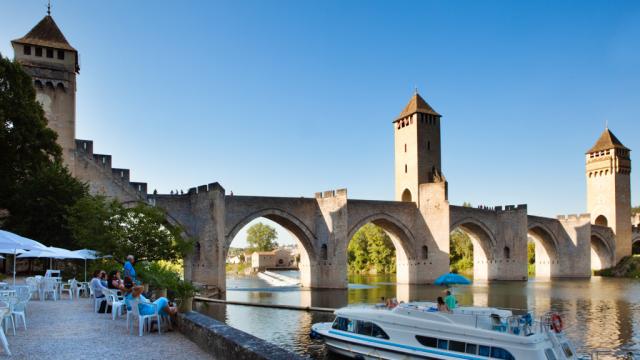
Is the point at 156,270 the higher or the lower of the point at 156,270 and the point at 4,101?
the lower

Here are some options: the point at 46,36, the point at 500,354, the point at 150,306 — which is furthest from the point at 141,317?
the point at 46,36

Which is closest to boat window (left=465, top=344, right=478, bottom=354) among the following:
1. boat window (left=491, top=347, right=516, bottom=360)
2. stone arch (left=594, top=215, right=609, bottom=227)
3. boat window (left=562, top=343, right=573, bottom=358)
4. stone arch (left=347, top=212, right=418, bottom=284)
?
boat window (left=491, top=347, right=516, bottom=360)

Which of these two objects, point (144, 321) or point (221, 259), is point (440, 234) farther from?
point (144, 321)

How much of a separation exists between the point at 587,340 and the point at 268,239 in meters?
90.5

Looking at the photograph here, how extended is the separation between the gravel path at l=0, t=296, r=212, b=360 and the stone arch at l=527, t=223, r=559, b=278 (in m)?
51.0

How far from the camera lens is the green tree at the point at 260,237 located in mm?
104188

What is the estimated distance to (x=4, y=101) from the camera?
72.8ft

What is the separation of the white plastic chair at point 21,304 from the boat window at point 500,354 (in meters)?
9.43

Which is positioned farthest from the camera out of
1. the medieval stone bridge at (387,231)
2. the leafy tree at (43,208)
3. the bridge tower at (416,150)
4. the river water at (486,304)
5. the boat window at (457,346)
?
the bridge tower at (416,150)

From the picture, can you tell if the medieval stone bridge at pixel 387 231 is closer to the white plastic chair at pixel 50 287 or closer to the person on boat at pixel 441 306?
the white plastic chair at pixel 50 287

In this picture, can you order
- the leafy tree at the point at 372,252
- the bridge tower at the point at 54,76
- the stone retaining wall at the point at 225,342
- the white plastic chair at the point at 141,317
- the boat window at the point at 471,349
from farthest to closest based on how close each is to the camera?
the leafy tree at the point at 372,252 < the bridge tower at the point at 54,76 < the boat window at the point at 471,349 < the white plastic chair at the point at 141,317 < the stone retaining wall at the point at 225,342

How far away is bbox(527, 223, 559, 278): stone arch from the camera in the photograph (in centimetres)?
5512

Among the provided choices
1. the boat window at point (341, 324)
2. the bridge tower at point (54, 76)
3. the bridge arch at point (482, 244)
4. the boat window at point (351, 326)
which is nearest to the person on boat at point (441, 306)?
the boat window at point (351, 326)

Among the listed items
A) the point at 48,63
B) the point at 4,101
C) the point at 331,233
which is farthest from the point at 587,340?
the point at 48,63
